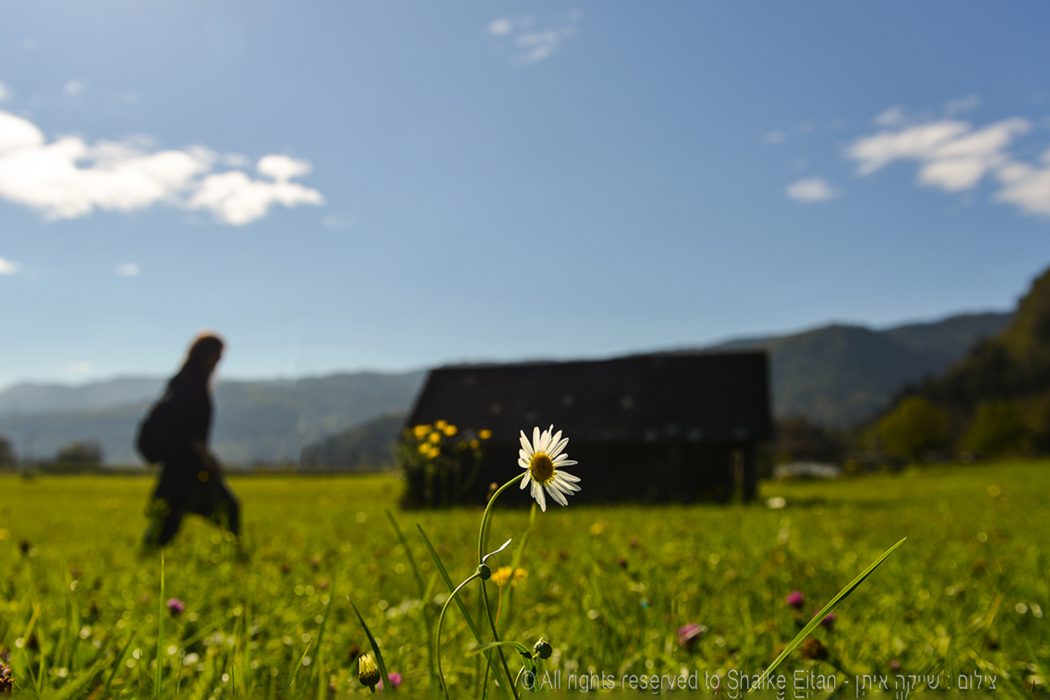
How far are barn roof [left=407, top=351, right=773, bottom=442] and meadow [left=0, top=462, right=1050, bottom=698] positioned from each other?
13382 mm

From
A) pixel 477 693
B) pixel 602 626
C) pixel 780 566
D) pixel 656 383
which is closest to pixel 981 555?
pixel 780 566

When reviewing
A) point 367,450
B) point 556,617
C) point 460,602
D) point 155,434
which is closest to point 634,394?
point 155,434

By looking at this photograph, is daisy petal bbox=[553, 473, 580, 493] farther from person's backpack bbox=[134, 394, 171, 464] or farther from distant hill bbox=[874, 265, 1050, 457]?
distant hill bbox=[874, 265, 1050, 457]

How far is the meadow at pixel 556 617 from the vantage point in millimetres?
2164

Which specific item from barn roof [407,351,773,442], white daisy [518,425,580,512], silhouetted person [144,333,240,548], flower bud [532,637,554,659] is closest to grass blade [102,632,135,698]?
flower bud [532,637,554,659]

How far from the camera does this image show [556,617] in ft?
11.6

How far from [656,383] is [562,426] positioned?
21.2 meters

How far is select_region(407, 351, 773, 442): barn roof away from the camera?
20.1 meters

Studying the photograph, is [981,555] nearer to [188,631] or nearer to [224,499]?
[188,631]

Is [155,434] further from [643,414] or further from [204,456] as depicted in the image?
[643,414]

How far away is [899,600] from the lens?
12.3ft

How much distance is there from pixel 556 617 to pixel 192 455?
549 cm

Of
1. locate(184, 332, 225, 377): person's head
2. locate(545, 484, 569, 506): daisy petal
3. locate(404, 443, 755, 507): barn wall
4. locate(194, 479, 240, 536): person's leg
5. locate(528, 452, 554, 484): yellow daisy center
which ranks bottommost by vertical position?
locate(404, 443, 755, 507): barn wall

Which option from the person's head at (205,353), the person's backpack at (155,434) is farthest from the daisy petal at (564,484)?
the person's backpack at (155,434)
